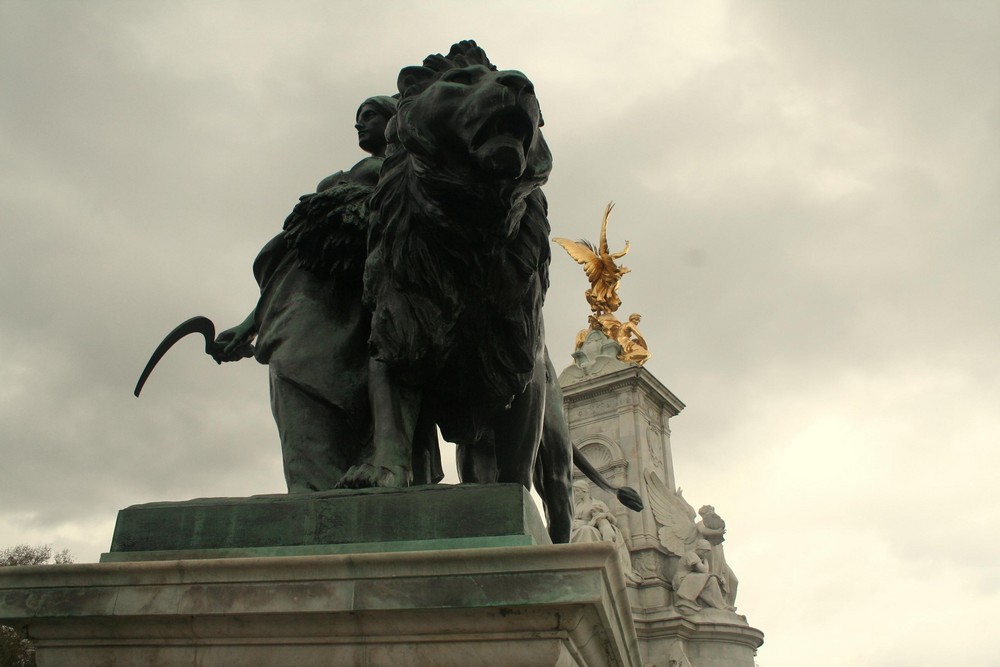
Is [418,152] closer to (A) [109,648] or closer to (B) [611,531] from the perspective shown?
(A) [109,648]

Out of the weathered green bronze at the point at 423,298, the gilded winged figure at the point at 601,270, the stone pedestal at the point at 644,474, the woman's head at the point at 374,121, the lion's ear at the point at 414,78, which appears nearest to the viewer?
the weathered green bronze at the point at 423,298

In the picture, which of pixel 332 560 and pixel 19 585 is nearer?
pixel 332 560

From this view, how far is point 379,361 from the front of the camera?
296cm

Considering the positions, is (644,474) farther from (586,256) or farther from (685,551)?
(586,256)

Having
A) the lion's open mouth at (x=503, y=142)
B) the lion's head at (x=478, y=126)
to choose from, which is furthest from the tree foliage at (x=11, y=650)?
the lion's open mouth at (x=503, y=142)

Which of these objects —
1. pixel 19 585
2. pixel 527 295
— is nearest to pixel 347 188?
pixel 527 295

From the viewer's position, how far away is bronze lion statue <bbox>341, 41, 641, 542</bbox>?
8.78ft

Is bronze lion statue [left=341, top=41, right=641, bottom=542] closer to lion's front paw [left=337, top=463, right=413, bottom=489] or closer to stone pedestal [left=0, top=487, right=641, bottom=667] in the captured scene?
lion's front paw [left=337, top=463, right=413, bottom=489]

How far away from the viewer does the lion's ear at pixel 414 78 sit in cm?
297

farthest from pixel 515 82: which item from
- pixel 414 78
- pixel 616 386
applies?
pixel 616 386

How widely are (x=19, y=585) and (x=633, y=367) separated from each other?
2050 centimetres

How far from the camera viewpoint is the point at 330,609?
226 cm

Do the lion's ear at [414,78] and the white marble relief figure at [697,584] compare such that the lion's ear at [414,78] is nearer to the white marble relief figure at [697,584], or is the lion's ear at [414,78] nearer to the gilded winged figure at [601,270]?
Result: the white marble relief figure at [697,584]

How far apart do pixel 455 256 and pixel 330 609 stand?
111 cm
